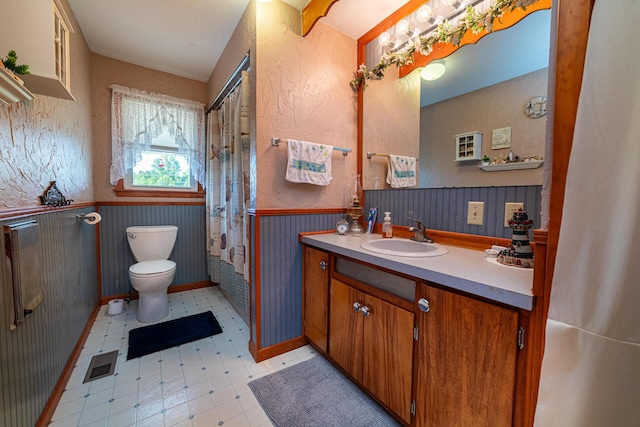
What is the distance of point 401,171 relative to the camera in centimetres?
173

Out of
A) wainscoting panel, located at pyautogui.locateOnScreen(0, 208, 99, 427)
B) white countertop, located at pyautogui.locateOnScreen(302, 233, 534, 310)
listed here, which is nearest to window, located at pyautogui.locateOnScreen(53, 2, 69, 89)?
wainscoting panel, located at pyautogui.locateOnScreen(0, 208, 99, 427)

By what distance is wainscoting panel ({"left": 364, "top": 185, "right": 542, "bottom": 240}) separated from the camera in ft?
3.69

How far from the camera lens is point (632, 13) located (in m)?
0.49

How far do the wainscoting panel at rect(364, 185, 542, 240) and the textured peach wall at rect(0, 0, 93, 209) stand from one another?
1.87 meters

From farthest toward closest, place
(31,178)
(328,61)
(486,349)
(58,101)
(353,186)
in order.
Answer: (353,186) < (328,61) < (58,101) < (31,178) < (486,349)

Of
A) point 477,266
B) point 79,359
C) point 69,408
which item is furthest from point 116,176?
point 477,266

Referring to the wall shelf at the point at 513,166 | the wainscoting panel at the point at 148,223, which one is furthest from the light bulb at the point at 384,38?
the wainscoting panel at the point at 148,223

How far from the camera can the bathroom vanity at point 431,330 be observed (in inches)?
30.0

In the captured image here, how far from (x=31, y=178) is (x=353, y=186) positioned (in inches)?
71.6

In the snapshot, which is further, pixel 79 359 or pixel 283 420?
pixel 79 359

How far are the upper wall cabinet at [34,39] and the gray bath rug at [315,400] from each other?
1.76 metres

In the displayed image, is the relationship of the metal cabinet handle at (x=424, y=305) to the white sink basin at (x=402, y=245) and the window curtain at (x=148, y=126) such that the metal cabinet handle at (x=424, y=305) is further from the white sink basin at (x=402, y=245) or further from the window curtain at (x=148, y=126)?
the window curtain at (x=148, y=126)

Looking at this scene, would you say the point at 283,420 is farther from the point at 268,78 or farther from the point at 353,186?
the point at 268,78

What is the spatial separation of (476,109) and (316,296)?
4.70 feet
